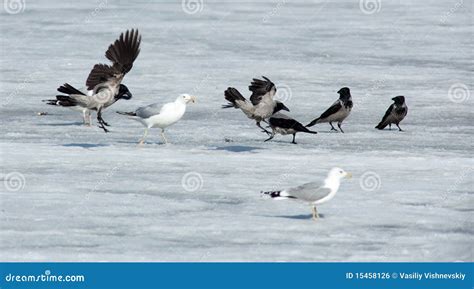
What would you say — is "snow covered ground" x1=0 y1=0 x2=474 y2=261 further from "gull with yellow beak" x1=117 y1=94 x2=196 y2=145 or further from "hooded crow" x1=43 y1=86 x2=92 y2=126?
"gull with yellow beak" x1=117 y1=94 x2=196 y2=145

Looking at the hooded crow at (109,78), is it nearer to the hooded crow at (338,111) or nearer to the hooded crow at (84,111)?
the hooded crow at (84,111)

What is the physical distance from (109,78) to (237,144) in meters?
1.92

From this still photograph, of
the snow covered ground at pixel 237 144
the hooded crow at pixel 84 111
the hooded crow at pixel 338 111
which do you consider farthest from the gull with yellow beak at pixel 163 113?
the hooded crow at pixel 338 111

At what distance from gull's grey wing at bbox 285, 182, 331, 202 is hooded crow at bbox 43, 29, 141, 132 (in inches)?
199

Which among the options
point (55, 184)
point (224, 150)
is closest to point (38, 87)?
point (224, 150)

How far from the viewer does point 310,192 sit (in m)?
8.97

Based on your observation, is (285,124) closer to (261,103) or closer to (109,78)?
(261,103)

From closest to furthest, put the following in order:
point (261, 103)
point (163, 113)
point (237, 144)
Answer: point (163, 113) < point (261, 103) < point (237, 144)

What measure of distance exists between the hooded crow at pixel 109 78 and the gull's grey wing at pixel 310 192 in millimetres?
5050

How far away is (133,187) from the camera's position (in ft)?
35.3

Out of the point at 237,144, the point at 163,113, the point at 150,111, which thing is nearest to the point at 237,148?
the point at 237,144

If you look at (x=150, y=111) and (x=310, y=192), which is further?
(x=150, y=111)

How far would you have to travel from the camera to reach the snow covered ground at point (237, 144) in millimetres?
8516

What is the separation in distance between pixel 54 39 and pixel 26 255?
18045 millimetres
